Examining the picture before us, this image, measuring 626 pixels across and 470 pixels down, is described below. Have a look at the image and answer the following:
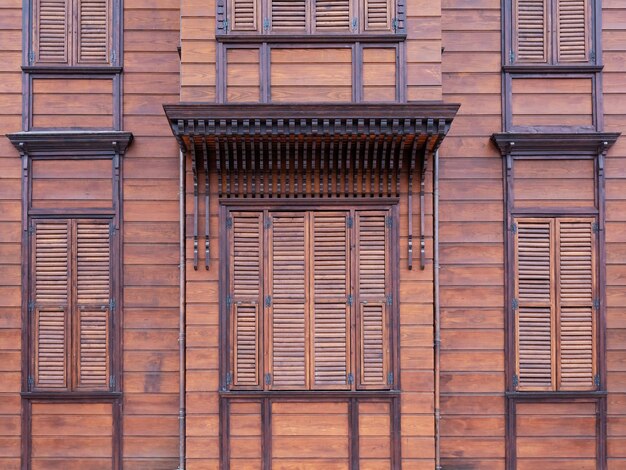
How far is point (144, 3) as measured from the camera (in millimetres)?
6363

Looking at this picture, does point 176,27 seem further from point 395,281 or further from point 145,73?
point 395,281

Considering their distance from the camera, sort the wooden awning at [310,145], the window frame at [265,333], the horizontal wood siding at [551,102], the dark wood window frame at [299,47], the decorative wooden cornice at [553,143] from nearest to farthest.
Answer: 1. the wooden awning at [310,145]
2. the dark wood window frame at [299,47]
3. the window frame at [265,333]
4. the decorative wooden cornice at [553,143]
5. the horizontal wood siding at [551,102]

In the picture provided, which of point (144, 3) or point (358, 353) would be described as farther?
point (144, 3)

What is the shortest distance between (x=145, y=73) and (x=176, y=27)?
61 cm

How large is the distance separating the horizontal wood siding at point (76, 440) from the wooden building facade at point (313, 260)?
0.02 meters

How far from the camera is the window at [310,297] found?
5.85 m

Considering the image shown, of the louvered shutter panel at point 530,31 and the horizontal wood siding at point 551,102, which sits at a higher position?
the louvered shutter panel at point 530,31

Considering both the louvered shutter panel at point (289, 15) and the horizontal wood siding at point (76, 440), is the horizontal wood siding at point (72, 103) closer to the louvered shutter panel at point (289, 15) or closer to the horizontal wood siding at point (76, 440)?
the louvered shutter panel at point (289, 15)

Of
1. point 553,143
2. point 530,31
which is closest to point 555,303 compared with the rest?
point 553,143

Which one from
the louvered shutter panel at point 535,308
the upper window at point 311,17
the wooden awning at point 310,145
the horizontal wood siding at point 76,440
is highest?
the upper window at point 311,17

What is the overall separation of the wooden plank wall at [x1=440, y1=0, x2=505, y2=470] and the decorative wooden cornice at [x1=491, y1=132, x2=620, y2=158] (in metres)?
0.17

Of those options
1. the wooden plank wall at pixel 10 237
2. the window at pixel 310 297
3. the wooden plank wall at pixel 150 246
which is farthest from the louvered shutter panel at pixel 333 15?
the wooden plank wall at pixel 10 237

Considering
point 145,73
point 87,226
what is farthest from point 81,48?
point 87,226

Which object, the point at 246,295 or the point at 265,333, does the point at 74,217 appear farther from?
the point at 265,333
